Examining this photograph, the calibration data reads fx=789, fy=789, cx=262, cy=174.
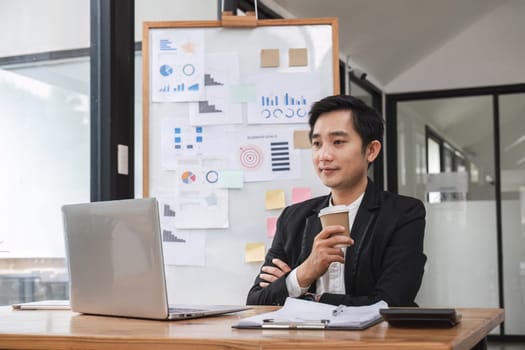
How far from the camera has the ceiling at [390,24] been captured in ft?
17.5

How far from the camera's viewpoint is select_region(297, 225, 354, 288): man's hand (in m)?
2.00

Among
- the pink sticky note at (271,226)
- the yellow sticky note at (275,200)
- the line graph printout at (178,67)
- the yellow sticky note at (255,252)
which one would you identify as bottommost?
the yellow sticky note at (255,252)

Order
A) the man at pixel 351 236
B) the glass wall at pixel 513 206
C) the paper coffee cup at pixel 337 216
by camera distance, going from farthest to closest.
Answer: the glass wall at pixel 513 206 → the man at pixel 351 236 → the paper coffee cup at pixel 337 216

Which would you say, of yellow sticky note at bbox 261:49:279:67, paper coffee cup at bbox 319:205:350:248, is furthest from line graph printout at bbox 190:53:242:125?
paper coffee cup at bbox 319:205:350:248

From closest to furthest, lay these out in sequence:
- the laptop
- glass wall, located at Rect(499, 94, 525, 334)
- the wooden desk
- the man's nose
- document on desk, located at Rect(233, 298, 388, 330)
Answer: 1. the wooden desk
2. document on desk, located at Rect(233, 298, 388, 330)
3. the laptop
4. the man's nose
5. glass wall, located at Rect(499, 94, 525, 334)

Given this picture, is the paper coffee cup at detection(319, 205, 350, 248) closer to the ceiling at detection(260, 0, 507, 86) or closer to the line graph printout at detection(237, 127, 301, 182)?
the line graph printout at detection(237, 127, 301, 182)

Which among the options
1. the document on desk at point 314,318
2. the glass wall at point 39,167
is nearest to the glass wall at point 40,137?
the glass wall at point 39,167

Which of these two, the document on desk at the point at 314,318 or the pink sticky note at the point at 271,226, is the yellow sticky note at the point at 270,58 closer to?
the pink sticky note at the point at 271,226

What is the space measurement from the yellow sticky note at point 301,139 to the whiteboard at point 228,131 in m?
0.02

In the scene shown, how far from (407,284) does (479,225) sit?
500 centimetres

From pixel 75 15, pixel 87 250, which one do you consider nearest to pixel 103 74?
pixel 75 15

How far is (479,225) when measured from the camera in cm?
702

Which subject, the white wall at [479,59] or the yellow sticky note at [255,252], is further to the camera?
the white wall at [479,59]

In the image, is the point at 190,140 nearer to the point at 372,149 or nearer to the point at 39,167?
the point at 39,167
